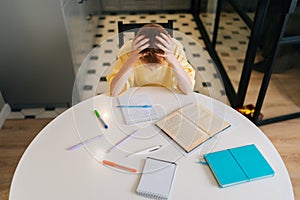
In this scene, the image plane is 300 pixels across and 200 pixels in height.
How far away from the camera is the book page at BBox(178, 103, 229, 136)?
1178 mm

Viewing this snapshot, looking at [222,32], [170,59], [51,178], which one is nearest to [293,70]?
[222,32]

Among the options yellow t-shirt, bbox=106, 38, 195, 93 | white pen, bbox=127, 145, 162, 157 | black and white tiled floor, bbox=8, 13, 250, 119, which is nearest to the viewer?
white pen, bbox=127, 145, 162, 157

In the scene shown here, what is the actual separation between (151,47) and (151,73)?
0.28 m

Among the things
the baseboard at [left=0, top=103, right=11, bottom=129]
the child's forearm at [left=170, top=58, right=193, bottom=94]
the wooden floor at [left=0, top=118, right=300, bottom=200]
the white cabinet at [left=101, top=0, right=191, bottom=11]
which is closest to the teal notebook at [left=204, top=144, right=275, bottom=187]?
the child's forearm at [left=170, top=58, right=193, bottom=94]

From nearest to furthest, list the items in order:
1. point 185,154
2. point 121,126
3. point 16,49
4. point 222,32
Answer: point 185,154
point 121,126
point 16,49
point 222,32

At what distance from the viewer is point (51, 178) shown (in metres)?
0.99

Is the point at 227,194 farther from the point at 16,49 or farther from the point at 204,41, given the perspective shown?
the point at 204,41

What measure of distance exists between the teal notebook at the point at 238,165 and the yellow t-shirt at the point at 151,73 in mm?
518

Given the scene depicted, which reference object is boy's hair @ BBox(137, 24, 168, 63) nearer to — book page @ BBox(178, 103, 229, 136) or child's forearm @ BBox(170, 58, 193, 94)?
child's forearm @ BBox(170, 58, 193, 94)

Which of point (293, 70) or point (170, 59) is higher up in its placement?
point (170, 59)

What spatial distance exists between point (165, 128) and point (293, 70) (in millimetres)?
1905

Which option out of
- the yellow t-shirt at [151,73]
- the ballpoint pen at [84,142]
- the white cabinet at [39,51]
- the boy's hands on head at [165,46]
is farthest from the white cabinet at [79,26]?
the ballpoint pen at [84,142]

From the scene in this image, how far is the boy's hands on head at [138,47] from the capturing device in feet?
4.27

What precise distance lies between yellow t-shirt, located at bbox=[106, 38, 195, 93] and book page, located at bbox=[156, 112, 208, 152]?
0.31m
